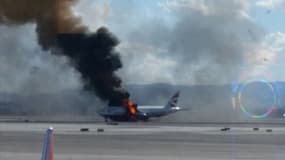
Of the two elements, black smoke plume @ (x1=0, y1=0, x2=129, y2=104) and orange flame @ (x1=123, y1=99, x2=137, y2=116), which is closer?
black smoke plume @ (x1=0, y1=0, x2=129, y2=104)

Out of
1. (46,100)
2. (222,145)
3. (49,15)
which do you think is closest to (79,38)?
(49,15)

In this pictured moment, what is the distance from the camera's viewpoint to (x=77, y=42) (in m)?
84.6

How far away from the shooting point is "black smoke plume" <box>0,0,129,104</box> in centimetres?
6128

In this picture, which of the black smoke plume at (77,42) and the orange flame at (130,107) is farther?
the orange flame at (130,107)

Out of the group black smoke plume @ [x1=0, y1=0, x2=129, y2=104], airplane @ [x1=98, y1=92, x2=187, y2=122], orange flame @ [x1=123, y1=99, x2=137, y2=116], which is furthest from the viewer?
orange flame @ [x1=123, y1=99, x2=137, y2=116]

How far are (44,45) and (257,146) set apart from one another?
118ft

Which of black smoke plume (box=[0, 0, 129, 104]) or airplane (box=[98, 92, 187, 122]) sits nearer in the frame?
black smoke plume (box=[0, 0, 129, 104])

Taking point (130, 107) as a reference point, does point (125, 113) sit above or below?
below

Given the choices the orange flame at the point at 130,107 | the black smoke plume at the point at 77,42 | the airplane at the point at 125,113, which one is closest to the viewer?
the black smoke plume at the point at 77,42

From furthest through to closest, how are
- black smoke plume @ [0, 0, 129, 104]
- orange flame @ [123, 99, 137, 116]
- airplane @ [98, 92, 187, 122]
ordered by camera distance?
1. orange flame @ [123, 99, 137, 116]
2. airplane @ [98, 92, 187, 122]
3. black smoke plume @ [0, 0, 129, 104]

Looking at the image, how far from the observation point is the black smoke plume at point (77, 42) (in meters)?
61.3

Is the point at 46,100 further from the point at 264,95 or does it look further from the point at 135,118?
the point at 264,95

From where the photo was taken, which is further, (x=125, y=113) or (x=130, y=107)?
(x=130, y=107)

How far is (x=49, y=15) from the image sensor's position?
66.0 meters
